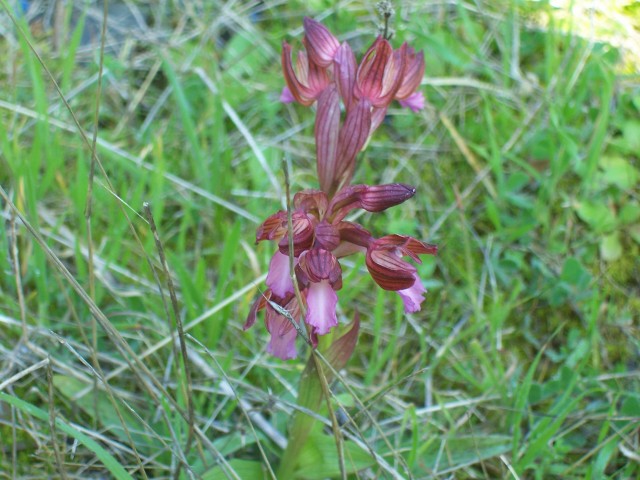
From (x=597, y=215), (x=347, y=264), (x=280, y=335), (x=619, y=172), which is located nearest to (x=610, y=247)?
(x=597, y=215)

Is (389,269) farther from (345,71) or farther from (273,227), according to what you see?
(345,71)

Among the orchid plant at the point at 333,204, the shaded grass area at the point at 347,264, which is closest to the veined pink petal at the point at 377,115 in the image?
the orchid plant at the point at 333,204

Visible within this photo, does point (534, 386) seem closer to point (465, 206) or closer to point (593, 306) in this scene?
point (593, 306)

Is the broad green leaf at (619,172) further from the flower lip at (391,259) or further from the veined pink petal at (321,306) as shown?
the veined pink petal at (321,306)

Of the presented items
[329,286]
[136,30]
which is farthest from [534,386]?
[136,30]

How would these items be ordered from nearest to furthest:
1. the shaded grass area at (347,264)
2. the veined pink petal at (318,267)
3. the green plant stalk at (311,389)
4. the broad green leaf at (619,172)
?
the veined pink petal at (318,267), the green plant stalk at (311,389), the shaded grass area at (347,264), the broad green leaf at (619,172)

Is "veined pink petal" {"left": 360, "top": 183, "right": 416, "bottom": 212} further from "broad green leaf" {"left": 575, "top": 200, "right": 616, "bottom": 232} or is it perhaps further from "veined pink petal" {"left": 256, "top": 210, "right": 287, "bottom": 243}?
"broad green leaf" {"left": 575, "top": 200, "right": 616, "bottom": 232}

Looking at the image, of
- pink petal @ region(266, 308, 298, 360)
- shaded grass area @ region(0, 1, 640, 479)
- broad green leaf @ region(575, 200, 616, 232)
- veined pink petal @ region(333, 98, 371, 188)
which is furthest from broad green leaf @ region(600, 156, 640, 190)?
pink petal @ region(266, 308, 298, 360)
